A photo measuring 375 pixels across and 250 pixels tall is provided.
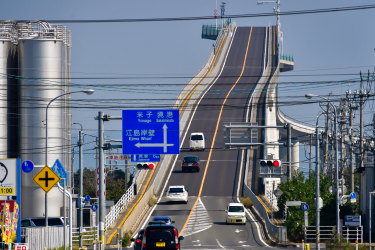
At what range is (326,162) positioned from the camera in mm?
83250

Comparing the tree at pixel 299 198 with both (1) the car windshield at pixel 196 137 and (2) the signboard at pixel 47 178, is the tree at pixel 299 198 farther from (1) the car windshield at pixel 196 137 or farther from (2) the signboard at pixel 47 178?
(1) the car windshield at pixel 196 137

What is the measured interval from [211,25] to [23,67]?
436 ft

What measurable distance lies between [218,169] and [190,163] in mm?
3245

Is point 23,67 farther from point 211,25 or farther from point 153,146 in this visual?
point 211,25

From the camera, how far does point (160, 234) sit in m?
34.8

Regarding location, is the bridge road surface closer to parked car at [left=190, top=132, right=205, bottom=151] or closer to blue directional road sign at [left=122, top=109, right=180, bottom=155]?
parked car at [left=190, top=132, right=205, bottom=151]

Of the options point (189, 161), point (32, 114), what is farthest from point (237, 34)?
point (32, 114)

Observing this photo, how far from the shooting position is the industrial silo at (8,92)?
212ft

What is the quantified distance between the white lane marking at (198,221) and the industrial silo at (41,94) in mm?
9873

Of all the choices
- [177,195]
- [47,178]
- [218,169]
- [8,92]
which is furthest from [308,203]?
[218,169]

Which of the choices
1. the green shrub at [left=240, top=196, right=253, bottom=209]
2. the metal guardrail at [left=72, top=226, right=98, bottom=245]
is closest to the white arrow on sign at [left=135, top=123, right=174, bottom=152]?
the metal guardrail at [left=72, top=226, right=98, bottom=245]

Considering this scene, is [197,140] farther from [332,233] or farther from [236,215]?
[332,233]

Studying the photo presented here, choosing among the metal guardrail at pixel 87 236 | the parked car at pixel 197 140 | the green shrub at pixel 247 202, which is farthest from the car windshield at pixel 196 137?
the metal guardrail at pixel 87 236

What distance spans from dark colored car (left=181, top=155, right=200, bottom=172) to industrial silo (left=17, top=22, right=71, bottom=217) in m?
24.2
